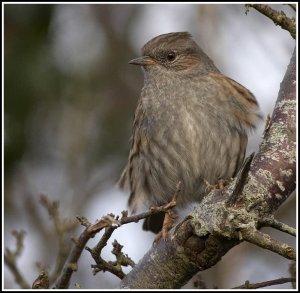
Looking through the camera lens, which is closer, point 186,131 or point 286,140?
point 286,140

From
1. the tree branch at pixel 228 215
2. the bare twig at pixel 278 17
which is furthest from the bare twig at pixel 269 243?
the bare twig at pixel 278 17

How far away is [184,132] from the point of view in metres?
5.45

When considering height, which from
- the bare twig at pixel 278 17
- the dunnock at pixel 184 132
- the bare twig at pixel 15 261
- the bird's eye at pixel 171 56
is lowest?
the bare twig at pixel 15 261

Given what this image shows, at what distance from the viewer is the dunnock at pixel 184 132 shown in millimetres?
5438

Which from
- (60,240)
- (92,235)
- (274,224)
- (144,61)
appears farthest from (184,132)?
(92,235)

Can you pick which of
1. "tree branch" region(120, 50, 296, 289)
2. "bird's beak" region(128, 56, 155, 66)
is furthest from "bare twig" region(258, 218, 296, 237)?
"bird's beak" region(128, 56, 155, 66)

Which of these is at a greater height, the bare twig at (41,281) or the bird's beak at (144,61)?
the bird's beak at (144,61)

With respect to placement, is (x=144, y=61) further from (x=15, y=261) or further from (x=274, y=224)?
(x=274, y=224)

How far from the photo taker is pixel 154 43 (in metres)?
6.04

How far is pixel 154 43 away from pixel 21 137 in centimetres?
208

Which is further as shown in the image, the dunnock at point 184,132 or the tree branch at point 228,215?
the dunnock at point 184,132

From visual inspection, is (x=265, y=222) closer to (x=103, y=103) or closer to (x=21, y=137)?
(x=21, y=137)

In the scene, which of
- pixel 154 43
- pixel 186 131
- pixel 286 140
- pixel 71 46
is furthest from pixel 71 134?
pixel 286 140

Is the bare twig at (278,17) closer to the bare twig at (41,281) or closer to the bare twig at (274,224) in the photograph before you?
the bare twig at (274,224)
